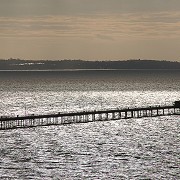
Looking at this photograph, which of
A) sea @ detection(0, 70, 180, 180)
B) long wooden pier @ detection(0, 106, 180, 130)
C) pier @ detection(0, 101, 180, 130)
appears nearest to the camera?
sea @ detection(0, 70, 180, 180)

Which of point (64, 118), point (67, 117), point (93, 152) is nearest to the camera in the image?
point (93, 152)

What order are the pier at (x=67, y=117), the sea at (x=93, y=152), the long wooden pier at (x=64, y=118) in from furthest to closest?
the pier at (x=67, y=117) < the long wooden pier at (x=64, y=118) < the sea at (x=93, y=152)

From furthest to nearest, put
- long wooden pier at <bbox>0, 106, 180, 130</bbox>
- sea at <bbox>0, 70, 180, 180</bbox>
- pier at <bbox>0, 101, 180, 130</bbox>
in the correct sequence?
pier at <bbox>0, 101, 180, 130</bbox> < long wooden pier at <bbox>0, 106, 180, 130</bbox> < sea at <bbox>0, 70, 180, 180</bbox>

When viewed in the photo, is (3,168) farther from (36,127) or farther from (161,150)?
(36,127)

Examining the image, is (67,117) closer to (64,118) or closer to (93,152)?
(64,118)

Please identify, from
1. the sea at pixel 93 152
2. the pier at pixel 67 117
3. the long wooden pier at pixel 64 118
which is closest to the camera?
the sea at pixel 93 152

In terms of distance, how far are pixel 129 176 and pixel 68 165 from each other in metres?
11.4

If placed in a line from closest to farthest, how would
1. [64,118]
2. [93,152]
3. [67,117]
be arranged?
[93,152] < [64,118] < [67,117]

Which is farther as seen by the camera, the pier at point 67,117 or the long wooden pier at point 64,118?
the pier at point 67,117

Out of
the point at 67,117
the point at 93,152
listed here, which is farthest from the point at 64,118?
the point at 93,152

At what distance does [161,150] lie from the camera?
10681cm

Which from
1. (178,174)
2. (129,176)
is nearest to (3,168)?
(129,176)

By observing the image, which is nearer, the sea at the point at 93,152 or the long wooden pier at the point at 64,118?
the sea at the point at 93,152

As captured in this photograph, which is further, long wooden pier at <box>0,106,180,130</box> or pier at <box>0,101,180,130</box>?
pier at <box>0,101,180,130</box>
